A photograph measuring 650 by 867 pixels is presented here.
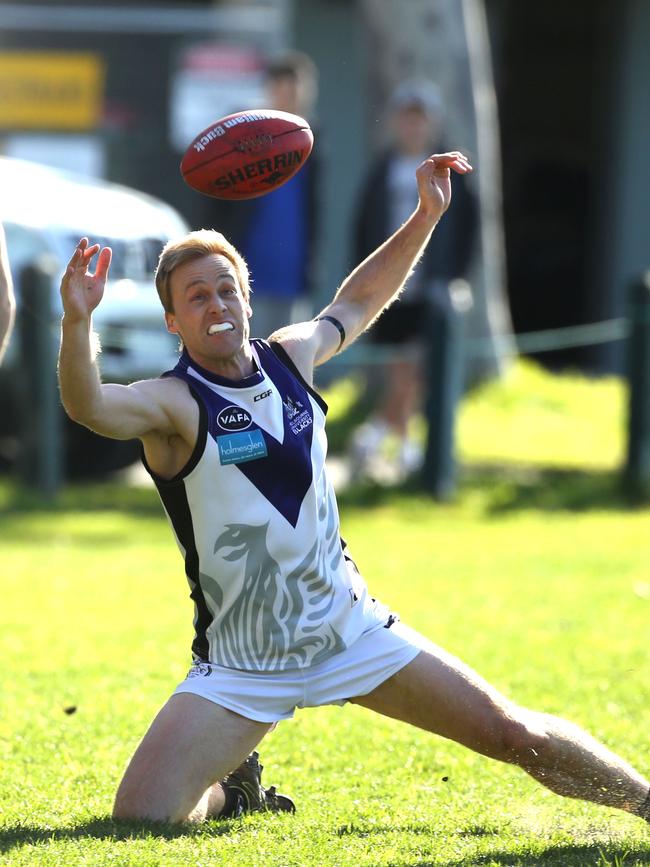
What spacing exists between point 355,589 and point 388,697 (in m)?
0.35

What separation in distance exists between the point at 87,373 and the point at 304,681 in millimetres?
1182

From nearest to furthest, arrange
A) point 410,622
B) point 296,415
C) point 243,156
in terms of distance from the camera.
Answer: point 296,415 → point 243,156 → point 410,622

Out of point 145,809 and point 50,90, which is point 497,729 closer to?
point 145,809

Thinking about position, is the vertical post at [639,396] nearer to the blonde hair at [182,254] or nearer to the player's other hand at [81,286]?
the blonde hair at [182,254]

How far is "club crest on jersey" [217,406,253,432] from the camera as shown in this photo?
4961 millimetres

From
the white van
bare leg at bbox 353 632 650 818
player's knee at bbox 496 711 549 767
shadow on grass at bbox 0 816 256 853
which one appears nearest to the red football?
bare leg at bbox 353 632 650 818

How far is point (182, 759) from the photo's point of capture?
4871mm

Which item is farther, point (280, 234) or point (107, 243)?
point (280, 234)

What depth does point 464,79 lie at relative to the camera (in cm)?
1541

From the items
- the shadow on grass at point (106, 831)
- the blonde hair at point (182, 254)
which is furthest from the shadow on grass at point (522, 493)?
the shadow on grass at point (106, 831)

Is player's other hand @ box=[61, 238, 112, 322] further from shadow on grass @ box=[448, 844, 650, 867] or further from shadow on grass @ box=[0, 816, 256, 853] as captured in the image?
shadow on grass @ box=[448, 844, 650, 867]

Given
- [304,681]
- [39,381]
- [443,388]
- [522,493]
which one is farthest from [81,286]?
[522,493]

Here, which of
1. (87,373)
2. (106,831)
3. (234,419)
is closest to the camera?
(87,373)

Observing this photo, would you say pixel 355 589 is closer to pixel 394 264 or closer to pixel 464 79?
pixel 394 264
